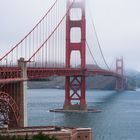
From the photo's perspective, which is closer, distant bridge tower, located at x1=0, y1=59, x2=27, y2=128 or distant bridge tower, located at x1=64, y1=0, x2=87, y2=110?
distant bridge tower, located at x1=0, y1=59, x2=27, y2=128

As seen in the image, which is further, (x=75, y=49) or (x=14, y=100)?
(x=75, y=49)

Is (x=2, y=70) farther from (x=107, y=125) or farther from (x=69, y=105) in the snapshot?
(x=69, y=105)

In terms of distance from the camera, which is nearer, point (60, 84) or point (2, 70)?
point (2, 70)

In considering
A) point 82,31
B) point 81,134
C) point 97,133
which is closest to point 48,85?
point 82,31

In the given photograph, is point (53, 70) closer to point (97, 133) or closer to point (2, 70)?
point (97, 133)

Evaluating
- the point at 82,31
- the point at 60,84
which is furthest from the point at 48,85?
the point at 82,31

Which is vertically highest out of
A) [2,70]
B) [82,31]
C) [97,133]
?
[82,31]

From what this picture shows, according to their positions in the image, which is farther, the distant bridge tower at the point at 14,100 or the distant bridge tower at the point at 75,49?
the distant bridge tower at the point at 75,49

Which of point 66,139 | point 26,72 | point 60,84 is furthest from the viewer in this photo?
point 60,84

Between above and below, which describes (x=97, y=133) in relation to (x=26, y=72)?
below

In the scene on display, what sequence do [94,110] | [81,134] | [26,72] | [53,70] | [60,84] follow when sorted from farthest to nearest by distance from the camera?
[60,84] → [94,110] → [53,70] → [26,72] → [81,134]
